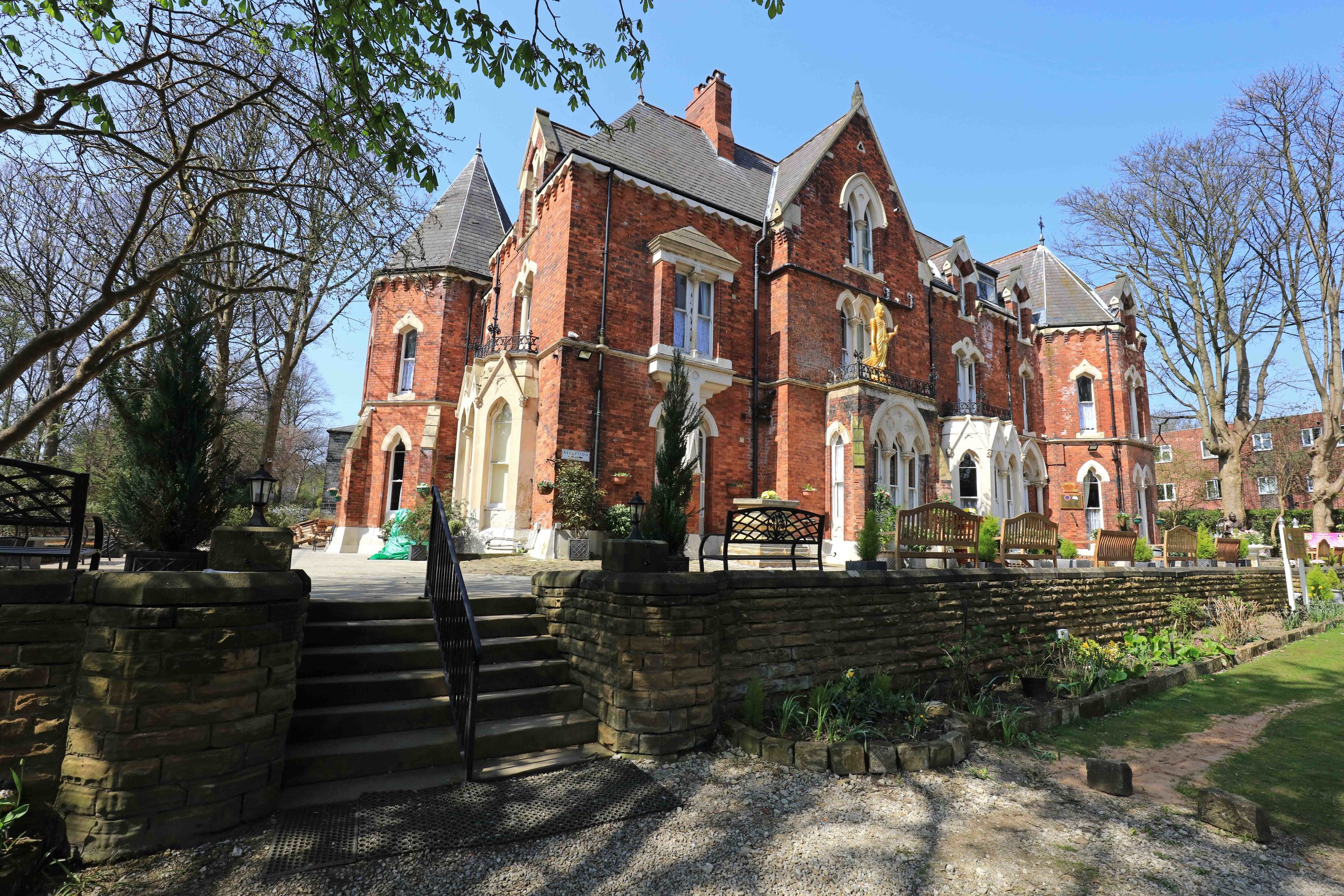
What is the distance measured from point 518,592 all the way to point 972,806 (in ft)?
15.1

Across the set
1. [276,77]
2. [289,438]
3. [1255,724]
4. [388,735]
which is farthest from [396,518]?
[289,438]

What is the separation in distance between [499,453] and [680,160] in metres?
9.05

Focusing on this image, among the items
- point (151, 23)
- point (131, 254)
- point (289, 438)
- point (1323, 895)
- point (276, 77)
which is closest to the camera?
point (1323, 895)

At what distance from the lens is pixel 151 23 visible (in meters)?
5.88

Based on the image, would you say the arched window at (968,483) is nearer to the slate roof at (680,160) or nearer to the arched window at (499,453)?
the slate roof at (680,160)

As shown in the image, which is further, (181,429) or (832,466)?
(832,466)

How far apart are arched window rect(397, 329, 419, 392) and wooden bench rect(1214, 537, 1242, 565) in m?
21.2

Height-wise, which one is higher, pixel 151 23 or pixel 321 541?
pixel 151 23

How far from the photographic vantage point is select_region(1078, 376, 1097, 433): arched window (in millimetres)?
23328

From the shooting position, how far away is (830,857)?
3.33 m

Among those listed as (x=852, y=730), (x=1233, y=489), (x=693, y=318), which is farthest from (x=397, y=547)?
(x=1233, y=489)

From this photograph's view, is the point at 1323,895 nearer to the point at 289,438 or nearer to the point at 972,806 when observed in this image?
the point at 972,806

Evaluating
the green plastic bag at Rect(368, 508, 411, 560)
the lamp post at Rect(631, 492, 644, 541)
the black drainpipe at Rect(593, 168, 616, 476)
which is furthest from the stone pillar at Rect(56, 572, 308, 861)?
the green plastic bag at Rect(368, 508, 411, 560)

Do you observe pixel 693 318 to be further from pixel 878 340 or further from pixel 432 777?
pixel 432 777
